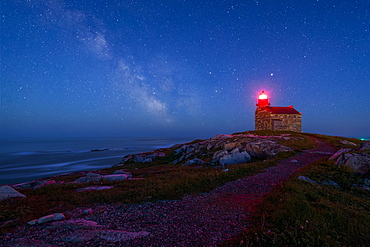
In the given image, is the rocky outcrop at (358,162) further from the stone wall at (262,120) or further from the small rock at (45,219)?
the stone wall at (262,120)

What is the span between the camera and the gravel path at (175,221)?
5.87 metres

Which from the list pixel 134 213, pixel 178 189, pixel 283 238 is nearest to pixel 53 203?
pixel 134 213

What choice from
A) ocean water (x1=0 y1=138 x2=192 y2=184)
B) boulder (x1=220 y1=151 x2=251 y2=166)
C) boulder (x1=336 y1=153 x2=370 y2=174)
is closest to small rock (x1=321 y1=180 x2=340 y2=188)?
boulder (x1=336 y1=153 x2=370 y2=174)

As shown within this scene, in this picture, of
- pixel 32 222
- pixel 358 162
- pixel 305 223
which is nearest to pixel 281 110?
pixel 358 162

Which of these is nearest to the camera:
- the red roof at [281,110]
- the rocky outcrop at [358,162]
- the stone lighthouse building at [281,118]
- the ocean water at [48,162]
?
the rocky outcrop at [358,162]

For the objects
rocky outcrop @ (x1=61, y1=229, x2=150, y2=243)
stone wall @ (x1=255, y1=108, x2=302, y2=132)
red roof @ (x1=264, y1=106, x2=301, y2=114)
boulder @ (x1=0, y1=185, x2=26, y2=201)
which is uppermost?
red roof @ (x1=264, y1=106, x2=301, y2=114)

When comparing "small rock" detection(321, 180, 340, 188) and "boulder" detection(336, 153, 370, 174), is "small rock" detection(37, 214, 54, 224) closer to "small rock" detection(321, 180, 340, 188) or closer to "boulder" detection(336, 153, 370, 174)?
"small rock" detection(321, 180, 340, 188)

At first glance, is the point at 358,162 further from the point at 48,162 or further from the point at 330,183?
the point at 48,162

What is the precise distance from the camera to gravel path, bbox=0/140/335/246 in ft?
19.2

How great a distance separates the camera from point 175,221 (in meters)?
7.40

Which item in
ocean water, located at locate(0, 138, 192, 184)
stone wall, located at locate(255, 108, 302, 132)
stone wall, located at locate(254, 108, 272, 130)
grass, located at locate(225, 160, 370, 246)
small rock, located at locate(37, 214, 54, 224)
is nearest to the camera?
grass, located at locate(225, 160, 370, 246)

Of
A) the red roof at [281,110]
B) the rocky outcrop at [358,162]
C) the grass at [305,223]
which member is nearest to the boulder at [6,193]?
the grass at [305,223]

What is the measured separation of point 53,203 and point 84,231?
530cm

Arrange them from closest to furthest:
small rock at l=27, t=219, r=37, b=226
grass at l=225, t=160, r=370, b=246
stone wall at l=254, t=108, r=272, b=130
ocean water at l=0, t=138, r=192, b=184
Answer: grass at l=225, t=160, r=370, b=246, small rock at l=27, t=219, r=37, b=226, ocean water at l=0, t=138, r=192, b=184, stone wall at l=254, t=108, r=272, b=130
